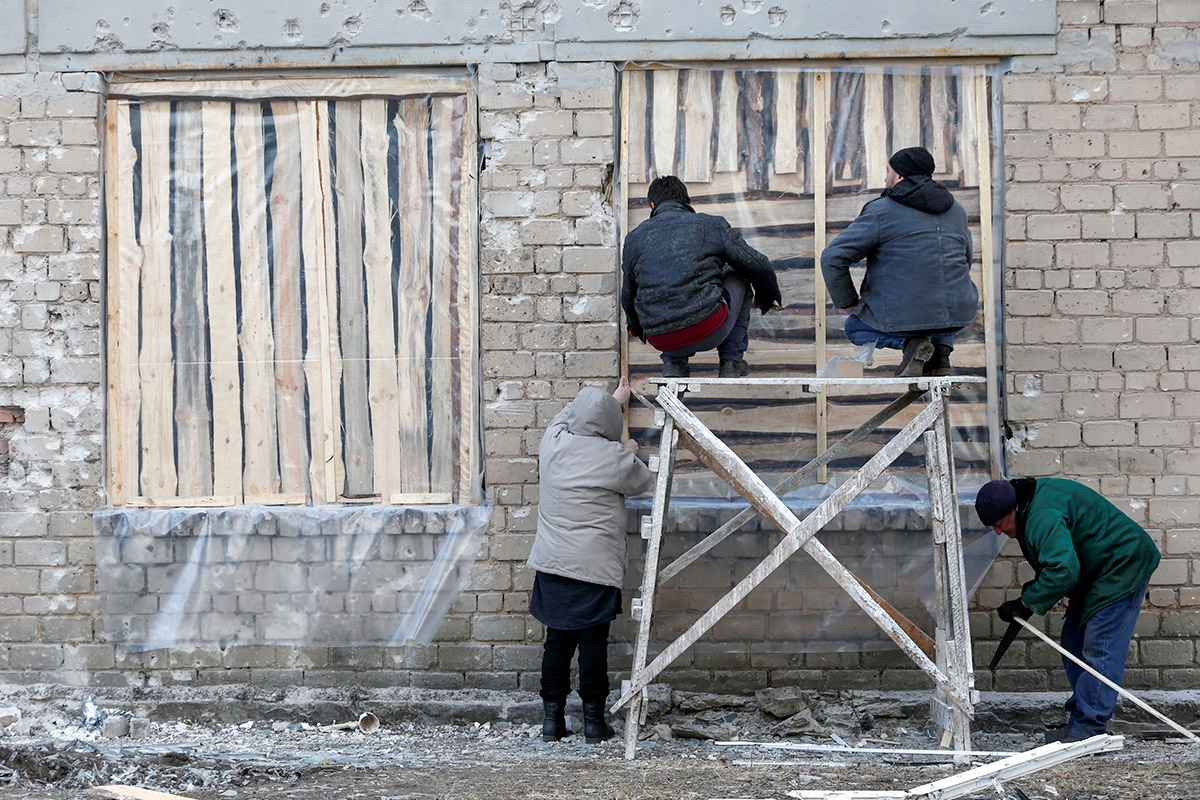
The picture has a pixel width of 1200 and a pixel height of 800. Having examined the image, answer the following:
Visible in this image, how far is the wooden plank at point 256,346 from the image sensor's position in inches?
243

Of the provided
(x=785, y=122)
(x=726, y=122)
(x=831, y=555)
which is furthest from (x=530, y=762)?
(x=785, y=122)

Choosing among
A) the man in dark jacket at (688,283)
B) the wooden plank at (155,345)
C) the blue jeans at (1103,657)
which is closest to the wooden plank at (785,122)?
the man in dark jacket at (688,283)

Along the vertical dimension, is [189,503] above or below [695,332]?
below

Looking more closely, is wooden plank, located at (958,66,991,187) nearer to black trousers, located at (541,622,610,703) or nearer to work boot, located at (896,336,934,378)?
work boot, located at (896,336,934,378)

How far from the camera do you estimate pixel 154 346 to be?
620 centimetres

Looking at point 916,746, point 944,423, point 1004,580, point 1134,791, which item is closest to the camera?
point 1134,791

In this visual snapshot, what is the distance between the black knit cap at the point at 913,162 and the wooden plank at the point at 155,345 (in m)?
3.98

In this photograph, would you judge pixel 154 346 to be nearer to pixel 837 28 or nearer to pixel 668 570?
pixel 668 570

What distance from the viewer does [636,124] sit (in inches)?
240

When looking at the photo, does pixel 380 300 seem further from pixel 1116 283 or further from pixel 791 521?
pixel 1116 283

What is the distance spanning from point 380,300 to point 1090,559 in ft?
12.9

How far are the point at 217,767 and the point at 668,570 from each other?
2.30 m

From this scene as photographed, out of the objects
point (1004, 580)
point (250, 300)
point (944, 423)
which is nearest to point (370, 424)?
point (250, 300)

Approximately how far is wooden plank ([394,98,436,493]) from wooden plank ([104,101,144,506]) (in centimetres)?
150
